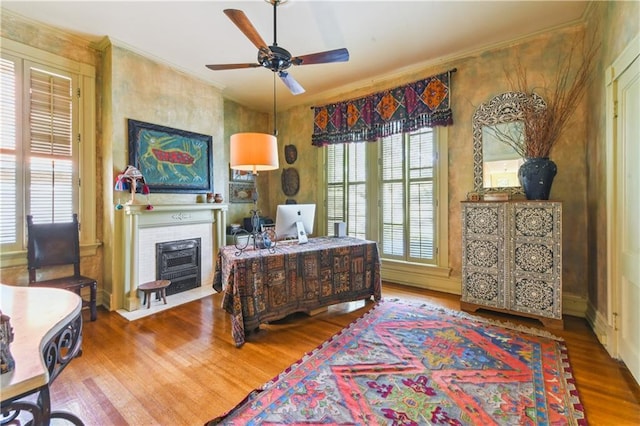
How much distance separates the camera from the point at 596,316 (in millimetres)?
2635

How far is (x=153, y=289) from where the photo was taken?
10.8 feet

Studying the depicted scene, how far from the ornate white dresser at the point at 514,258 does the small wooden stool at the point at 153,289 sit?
11.5 feet

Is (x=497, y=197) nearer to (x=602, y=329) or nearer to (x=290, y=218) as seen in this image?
(x=602, y=329)

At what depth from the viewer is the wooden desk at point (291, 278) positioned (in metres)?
2.54

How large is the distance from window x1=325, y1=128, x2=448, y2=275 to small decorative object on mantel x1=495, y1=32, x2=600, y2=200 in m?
0.97

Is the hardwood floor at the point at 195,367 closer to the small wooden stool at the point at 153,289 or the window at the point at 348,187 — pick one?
the small wooden stool at the point at 153,289

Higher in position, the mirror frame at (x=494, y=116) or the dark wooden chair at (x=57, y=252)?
the mirror frame at (x=494, y=116)

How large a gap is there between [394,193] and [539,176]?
183 cm

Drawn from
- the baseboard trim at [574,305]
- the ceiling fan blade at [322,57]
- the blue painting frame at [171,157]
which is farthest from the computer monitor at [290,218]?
the baseboard trim at [574,305]

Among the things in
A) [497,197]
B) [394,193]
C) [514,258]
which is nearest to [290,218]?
[394,193]

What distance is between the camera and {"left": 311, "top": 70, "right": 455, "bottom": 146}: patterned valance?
12.6ft

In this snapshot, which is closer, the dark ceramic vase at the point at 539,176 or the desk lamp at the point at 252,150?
the desk lamp at the point at 252,150

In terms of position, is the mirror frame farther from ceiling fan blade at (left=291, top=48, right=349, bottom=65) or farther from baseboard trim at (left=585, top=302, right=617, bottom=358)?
ceiling fan blade at (left=291, top=48, right=349, bottom=65)

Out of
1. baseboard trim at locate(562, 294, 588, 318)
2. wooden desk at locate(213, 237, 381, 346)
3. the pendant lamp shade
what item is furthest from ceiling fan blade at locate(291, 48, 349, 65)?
baseboard trim at locate(562, 294, 588, 318)
